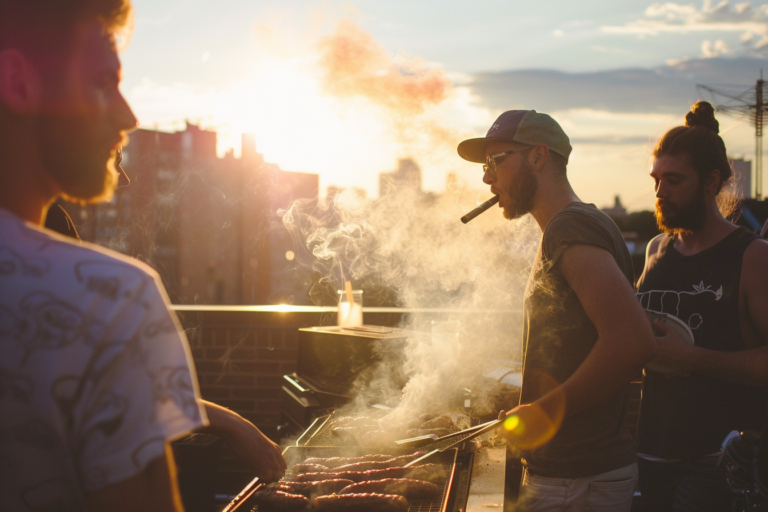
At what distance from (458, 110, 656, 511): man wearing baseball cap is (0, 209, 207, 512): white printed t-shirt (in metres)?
1.45

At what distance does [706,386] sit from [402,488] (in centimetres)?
152

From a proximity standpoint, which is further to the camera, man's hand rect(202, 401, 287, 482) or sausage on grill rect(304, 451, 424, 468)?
sausage on grill rect(304, 451, 424, 468)

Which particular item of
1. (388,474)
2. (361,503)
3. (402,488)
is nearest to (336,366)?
(388,474)

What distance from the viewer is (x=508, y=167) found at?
2.35 meters

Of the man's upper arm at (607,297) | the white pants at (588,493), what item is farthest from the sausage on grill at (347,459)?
the man's upper arm at (607,297)

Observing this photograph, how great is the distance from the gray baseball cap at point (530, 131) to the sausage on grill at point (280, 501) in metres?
1.73

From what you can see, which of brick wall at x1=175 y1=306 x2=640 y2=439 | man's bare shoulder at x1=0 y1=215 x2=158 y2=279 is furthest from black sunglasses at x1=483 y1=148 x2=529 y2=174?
brick wall at x1=175 y1=306 x2=640 y2=439

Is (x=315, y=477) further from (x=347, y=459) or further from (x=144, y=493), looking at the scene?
(x=144, y=493)

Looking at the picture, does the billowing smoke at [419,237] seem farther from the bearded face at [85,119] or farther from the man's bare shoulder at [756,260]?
the bearded face at [85,119]

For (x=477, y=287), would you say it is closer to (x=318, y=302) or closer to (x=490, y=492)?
(x=318, y=302)

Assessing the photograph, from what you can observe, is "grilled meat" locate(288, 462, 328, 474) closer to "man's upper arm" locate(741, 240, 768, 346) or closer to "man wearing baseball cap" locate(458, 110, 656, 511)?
"man wearing baseball cap" locate(458, 110, 656, 511)

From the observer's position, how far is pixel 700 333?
2.56 m

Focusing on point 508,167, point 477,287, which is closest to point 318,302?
point 477,287

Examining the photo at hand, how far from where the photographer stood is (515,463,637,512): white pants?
1.95 m
